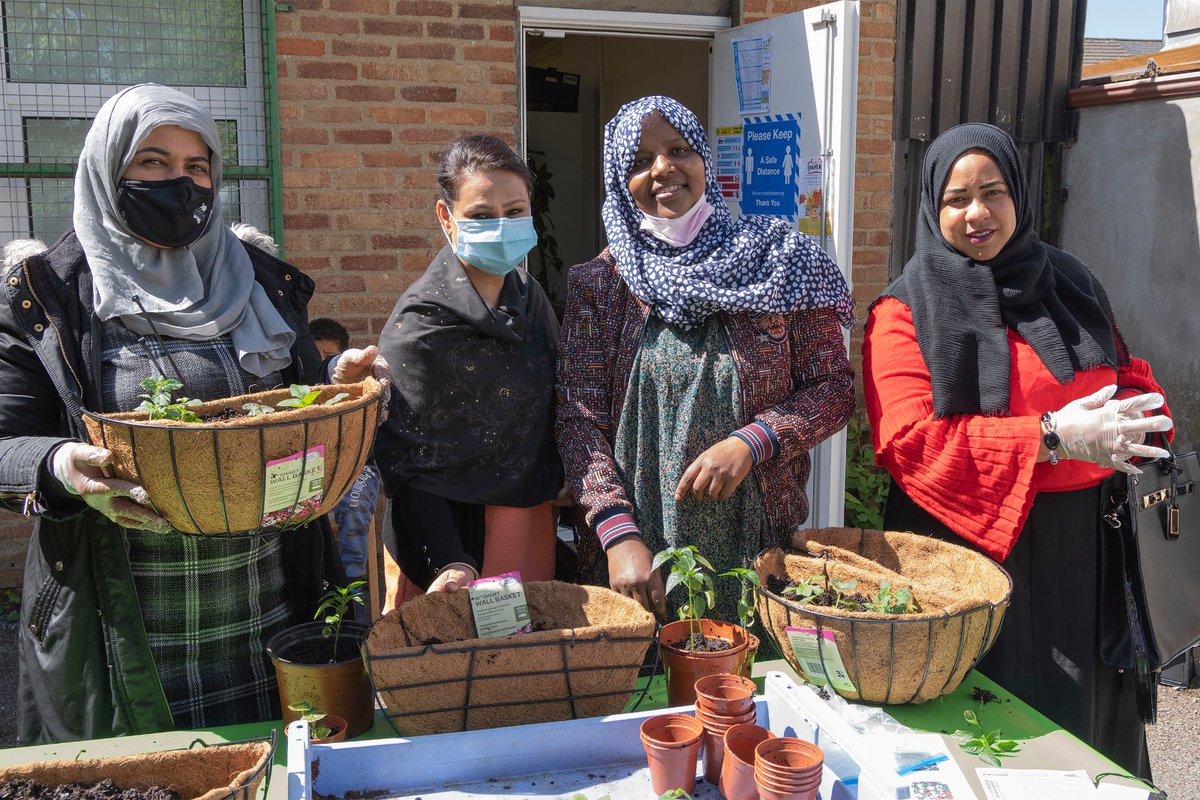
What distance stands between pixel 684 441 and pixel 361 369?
0.70 meters

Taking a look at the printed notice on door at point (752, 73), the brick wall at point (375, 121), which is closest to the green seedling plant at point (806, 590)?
the brick wall at point (375, 121)

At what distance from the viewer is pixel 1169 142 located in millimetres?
5039

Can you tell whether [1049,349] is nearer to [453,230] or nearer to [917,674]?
[917,674]

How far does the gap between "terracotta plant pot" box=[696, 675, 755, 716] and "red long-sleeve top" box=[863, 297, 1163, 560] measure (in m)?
0.74

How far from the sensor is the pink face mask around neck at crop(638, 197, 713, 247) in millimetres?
2324

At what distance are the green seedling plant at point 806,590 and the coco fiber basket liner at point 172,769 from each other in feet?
3.14

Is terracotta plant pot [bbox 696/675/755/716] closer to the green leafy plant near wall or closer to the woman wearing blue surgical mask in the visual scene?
the woman wearing blue surgical mask

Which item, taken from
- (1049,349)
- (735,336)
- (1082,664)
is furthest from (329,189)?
(1082,664)

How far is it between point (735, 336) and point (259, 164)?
2827 mm

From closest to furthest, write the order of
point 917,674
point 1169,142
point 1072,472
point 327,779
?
point 327,779 → point 917,674 → point 1072,472 → point 1169,142

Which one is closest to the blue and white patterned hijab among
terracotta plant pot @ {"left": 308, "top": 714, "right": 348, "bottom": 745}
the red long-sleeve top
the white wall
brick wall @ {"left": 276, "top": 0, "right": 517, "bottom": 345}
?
the red long-sleeve top

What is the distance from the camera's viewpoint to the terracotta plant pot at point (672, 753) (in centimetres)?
148

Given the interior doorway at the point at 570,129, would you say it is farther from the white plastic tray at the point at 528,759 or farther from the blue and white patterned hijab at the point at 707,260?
the white plastic tray at the point at 528,759

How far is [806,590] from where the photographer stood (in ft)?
6.13
